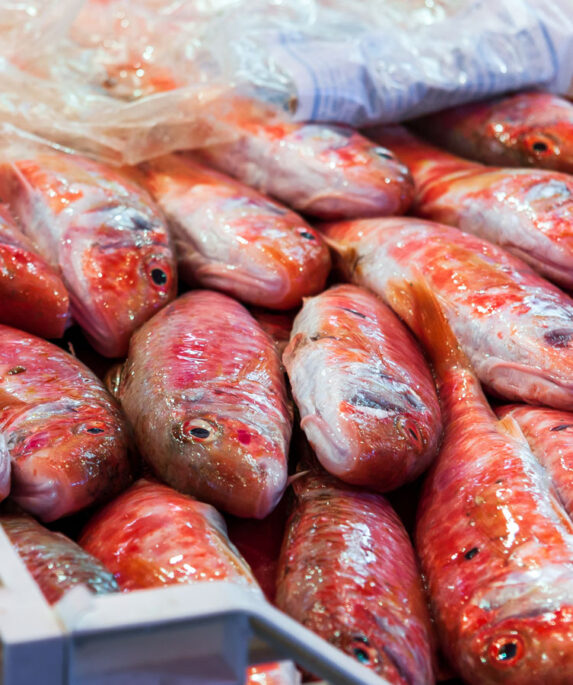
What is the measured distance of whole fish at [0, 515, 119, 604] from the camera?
136cm

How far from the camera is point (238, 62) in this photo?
2.92 metres

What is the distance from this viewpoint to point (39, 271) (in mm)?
2111

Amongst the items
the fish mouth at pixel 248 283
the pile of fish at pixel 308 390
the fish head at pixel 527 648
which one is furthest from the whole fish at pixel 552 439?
the fish mouth at pixel 248 283

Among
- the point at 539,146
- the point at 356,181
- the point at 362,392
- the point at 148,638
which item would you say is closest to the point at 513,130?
the point at 539,146

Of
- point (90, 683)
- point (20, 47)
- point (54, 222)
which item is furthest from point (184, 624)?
point (20, 47)

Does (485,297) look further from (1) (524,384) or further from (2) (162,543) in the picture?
(2) (162,543)

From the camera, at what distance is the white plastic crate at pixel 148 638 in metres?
0.91

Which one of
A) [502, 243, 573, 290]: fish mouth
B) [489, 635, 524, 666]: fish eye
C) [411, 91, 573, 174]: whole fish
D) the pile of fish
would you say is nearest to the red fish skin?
the pile of fish

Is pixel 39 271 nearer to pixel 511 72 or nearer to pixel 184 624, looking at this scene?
pixel 184 624

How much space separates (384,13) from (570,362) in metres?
2.01

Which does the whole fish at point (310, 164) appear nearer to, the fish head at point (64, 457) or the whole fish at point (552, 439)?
the whole fish at point (552, 439)

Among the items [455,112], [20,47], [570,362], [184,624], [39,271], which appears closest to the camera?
[184,624]

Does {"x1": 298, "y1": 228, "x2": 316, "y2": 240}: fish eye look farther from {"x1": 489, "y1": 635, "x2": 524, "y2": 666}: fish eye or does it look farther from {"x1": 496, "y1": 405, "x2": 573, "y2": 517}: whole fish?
{"x1": 489, "y1": 635, "x2": 524, "y2": 666}: fish eye

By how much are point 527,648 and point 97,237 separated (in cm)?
146
